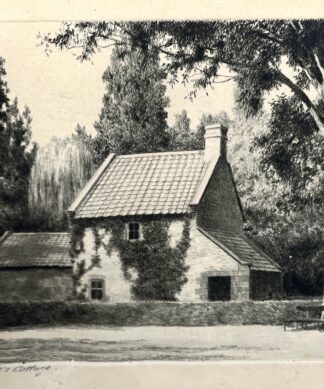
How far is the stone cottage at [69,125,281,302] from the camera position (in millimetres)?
9375

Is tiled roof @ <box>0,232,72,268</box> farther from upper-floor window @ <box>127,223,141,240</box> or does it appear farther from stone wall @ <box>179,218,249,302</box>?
stone wall @ <box>179,218,249,302</box>

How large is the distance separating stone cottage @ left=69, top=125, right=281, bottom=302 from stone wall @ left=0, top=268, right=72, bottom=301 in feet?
0.89

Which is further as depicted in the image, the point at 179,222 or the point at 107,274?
the point at 179,222

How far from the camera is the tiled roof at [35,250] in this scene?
30.6 ft

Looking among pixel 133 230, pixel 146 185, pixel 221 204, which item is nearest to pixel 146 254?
pixel 133 230

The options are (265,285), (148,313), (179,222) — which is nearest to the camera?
(148,313)

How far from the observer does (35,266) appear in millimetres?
9695

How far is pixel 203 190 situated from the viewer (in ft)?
32.0

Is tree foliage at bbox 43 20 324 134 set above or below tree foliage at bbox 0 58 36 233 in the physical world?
above

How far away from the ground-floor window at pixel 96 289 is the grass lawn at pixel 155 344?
0.38 metres

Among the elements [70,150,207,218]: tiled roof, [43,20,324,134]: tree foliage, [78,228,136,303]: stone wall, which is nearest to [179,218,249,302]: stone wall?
[70,150,207,218]: tiled roof

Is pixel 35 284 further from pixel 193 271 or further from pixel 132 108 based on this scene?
pixel 132 108

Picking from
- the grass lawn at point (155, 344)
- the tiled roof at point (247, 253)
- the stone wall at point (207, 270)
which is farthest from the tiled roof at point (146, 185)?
the grass lawn at point (155, 344)
